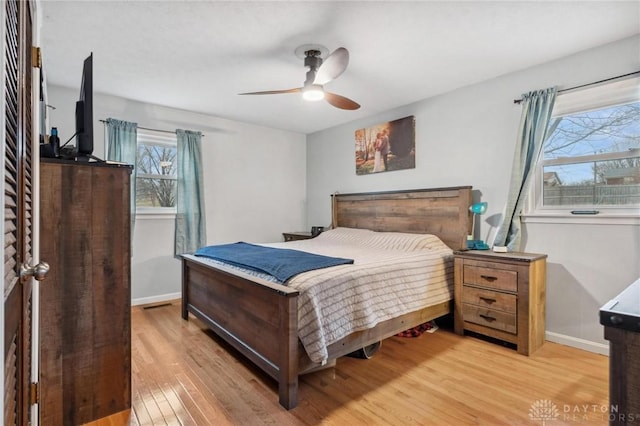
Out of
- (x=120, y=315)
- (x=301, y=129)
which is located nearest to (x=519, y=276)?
(x=120, y=315)

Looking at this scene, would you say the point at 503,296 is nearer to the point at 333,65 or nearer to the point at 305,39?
the point at 333,65

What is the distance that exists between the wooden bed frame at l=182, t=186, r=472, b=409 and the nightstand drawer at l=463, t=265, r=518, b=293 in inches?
14.4

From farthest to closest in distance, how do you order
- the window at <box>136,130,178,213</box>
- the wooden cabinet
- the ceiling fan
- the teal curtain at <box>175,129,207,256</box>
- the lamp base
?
the teal curtain at <box>175,129,207,256</box>
the window at <box>136,130,178,213</box>
the lamp base
the ceiling fan
the wooden cabinet

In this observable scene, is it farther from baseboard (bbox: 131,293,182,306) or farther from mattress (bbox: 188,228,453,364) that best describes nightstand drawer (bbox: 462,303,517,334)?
baseboard (bbox: 131,293,182,306)

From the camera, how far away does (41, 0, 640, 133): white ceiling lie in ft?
7.00

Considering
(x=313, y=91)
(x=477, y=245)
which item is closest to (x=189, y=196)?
(x=313, y=91)

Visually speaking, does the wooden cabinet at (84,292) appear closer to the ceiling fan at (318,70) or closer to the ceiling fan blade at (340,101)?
the ceiling fan at (318,70)

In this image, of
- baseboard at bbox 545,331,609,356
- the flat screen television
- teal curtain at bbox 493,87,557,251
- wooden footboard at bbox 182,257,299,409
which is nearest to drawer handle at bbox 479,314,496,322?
baseboard at bbox 545,331,609,356

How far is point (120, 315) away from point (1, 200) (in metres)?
1.47

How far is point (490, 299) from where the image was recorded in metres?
2.82

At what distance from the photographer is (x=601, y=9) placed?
7.01 ft

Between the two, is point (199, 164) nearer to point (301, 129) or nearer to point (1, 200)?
point (301, 129)

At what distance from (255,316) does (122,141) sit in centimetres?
279

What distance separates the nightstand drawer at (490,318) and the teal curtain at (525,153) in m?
0.63
